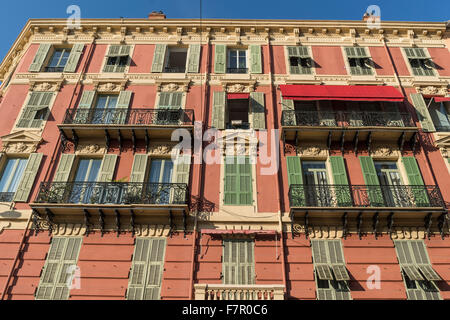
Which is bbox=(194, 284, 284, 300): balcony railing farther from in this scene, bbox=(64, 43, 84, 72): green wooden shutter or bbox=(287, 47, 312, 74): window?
bbox=(64, 43, 84, 72): green wooden shutter

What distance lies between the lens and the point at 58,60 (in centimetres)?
1778

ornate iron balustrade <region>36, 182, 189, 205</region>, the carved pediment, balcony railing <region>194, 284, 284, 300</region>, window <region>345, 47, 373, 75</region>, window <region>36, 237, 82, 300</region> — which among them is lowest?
balcony railing <region>194, 284, 284, 300</region>

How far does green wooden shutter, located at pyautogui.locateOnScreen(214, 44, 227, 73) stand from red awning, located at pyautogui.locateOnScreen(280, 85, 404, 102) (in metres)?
3.29

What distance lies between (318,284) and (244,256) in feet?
8.30

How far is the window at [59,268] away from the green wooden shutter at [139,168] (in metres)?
2.91

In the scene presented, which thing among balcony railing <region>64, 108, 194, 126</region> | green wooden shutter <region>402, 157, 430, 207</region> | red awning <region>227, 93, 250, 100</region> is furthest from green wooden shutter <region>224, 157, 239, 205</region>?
green wooden shutter <region>402, 157, 430, 207</region>

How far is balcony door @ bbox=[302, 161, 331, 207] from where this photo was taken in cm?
1260

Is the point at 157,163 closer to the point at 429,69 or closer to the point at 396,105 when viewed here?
the point at 396,105

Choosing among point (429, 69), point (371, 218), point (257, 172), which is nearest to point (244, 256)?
point (257, 172)

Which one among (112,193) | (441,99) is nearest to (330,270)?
(112,193)
